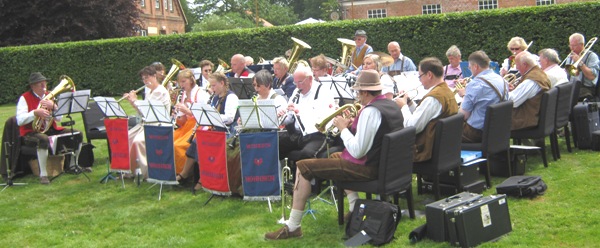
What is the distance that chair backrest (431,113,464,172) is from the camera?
666cm

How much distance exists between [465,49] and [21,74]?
51.3ft

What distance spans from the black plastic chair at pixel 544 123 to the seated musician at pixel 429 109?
210cm

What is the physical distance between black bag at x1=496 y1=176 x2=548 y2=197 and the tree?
25.5 m

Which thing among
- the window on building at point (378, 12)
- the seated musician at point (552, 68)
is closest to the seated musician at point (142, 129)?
the seated musician at point (552, 68)

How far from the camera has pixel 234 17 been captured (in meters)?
64.8

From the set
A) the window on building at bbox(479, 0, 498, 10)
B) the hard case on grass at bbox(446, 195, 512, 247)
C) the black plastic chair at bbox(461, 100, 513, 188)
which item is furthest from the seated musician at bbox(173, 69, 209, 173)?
the window on building at bbox(479, 0, 498, 10)

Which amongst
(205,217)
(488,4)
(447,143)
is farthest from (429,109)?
(488,4)

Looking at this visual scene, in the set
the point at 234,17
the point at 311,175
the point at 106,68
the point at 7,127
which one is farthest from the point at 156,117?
the point at 234,17

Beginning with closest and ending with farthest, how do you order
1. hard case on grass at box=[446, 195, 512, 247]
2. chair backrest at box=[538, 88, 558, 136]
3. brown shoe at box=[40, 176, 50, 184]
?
hard case on grass at box=[446, 195, 512, 247] → chair backrest at box=[538, 88, 558, 136] → brown shoe at box=[40, 176, 50, 184]

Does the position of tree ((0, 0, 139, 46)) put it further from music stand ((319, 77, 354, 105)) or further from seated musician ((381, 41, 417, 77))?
music stand ((319, 77, 354, 105))

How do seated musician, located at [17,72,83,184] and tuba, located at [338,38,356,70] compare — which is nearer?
seated musician, located at [17,72,83,184]

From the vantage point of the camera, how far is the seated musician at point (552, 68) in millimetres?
9435

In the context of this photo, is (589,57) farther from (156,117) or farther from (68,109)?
(68,109)

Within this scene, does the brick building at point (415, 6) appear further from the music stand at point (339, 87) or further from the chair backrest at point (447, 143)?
the chair backrest at point (447, 143)
